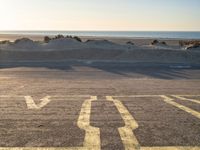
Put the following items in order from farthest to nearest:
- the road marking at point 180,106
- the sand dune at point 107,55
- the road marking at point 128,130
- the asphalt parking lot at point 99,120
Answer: the sand dune at point 107,55 < the road marking at point 180,106 < the asphalt parking lot at point 99,120 < the road marking at point 128,130

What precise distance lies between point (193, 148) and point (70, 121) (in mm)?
3073

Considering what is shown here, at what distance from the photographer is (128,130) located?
7461mm

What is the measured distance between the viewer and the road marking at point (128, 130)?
6.42 m

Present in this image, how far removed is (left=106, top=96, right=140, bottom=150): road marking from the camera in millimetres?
6416

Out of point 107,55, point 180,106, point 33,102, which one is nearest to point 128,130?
point 180,106

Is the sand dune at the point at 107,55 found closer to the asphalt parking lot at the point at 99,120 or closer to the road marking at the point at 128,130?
the asphalt parking lot at the point at 99,120

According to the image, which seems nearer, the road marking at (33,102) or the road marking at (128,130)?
the road marking at (128,130)

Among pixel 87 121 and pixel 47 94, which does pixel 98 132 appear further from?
pixel 47 94

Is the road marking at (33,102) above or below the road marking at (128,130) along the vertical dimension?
below

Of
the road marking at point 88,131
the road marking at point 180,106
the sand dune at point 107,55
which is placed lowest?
the sand dune at point 107,55

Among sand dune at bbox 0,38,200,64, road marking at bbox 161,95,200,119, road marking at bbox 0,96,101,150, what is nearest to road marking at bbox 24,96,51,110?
road marking at bbox 0,96,101,150

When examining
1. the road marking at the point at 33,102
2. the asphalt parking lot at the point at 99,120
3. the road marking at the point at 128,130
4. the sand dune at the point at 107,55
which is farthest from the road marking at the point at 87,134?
the sand dune at the point at 107,55

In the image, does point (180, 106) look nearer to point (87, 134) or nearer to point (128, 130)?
point (128, 130)

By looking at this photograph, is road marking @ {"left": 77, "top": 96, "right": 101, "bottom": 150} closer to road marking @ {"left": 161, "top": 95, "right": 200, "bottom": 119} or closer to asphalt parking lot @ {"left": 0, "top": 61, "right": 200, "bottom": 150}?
asphalt parking lot @ {"left": 0, "top": 61, "right": 200, "bottom": 150}
